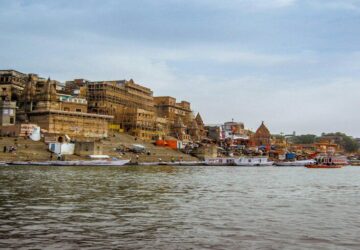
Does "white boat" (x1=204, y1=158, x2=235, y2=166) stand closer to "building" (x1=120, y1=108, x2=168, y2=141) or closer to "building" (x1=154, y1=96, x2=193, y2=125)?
"building" (x1=120, y1=108, x2=168, y2=141)

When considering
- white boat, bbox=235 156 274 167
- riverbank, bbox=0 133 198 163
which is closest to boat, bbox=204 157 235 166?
white boat, bbox=235 156 274 167

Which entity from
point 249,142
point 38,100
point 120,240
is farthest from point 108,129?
point 120,240

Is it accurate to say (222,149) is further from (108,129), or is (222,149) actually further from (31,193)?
(31,193)

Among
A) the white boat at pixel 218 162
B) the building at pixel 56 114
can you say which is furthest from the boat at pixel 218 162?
the building at pixel 56 114

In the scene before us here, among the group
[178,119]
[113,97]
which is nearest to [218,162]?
[113,97]

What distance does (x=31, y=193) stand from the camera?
971 inches

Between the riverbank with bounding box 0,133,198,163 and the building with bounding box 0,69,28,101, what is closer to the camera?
the riverbank with bounding box 0,133,198,163

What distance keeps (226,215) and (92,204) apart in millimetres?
5943

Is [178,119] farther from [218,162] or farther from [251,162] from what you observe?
[218,162]

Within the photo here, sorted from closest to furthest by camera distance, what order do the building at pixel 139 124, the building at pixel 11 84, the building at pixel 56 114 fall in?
the building at pixel 56 114, the building at pixel 11 84, the building at pixel 139 124

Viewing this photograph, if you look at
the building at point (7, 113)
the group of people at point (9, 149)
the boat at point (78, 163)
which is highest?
the building at point (7, 113)

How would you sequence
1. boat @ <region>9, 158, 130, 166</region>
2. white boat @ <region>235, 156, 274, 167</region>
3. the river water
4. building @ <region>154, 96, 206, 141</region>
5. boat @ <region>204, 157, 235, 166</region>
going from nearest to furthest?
1. the river water
2. boat @ <region>9, 158, 130, 166</region>
3. boat @ <region>204, 157, 235, 166</region>
4. white boat @ <region>235, 156, 274, 167</region>
5. building @ <region>154, 96, 206, 141</region>

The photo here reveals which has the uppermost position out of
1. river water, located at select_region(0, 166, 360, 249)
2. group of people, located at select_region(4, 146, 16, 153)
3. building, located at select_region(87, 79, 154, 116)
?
building, located at select_region(87, 79, 154, 116)

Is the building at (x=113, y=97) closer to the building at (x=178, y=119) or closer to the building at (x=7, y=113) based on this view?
the building at (x=178, y=119)
